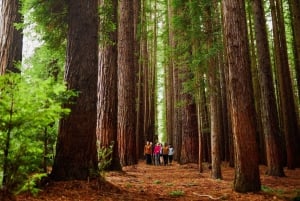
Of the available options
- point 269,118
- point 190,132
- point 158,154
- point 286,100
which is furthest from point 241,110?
point 158,154

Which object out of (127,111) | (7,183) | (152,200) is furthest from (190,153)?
(7,183)

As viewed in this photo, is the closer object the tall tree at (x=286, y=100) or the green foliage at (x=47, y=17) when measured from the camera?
the green foliage at (x=47, y=17)

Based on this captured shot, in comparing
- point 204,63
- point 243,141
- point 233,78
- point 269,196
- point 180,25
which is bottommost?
point 269,196

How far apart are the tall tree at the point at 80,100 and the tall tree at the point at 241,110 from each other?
3.25 metres

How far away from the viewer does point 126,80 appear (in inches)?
531

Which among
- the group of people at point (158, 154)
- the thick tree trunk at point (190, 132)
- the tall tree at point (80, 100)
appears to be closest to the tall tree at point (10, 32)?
the tall tree at point (80, 100)

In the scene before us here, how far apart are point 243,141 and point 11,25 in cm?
629

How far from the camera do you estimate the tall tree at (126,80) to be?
→ 13.2 metres

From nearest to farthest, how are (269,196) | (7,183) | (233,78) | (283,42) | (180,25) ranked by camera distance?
1. (7,183)
2. (269,196)
3. (233,78)
4. (180,25)
5. (283,42)

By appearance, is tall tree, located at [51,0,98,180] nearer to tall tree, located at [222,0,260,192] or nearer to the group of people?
tall tree, located at [222,0,260,192]

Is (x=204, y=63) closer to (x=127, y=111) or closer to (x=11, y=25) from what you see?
(x=127, y=111)

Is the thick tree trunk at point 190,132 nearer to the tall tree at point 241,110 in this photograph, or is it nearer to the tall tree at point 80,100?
the tall tree at point 241,110

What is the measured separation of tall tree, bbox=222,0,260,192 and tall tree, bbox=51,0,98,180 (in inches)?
128

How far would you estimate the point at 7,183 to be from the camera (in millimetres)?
3615
